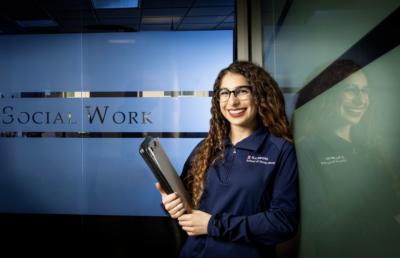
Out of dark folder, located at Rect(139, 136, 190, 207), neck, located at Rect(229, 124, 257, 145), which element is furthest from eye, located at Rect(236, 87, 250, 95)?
dark folder, located at Rect(139, 136, 190, 207)

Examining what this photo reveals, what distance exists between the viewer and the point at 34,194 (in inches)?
145

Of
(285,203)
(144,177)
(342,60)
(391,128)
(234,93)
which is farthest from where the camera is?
(144,177)

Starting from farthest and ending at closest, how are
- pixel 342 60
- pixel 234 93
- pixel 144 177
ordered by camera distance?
pixel 144 177 → pixel 234 93 → pixel 342 60

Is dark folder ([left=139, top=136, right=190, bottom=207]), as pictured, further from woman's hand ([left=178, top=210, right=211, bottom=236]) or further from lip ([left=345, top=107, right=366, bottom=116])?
lip ([left=345, top=107, right=366, bottom=116])

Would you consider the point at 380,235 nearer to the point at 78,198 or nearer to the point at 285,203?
the point at 285,203

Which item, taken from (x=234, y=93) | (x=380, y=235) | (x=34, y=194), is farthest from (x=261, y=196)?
(x=34, y=194)

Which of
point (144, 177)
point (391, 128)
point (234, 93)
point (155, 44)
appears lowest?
point (144, 177)

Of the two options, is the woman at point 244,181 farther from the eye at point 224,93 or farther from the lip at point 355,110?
the lip at point 355,110

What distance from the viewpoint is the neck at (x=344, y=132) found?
0.89m

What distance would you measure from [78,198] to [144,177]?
803 millimetres

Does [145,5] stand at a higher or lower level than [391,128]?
higher

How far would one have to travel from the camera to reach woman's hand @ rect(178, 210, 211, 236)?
4.50 ft

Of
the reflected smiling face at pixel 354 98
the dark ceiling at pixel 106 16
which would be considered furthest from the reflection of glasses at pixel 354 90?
the dark ceiling at pixel 106 16

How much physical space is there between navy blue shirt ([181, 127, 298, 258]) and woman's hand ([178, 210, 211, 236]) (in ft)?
0.12
